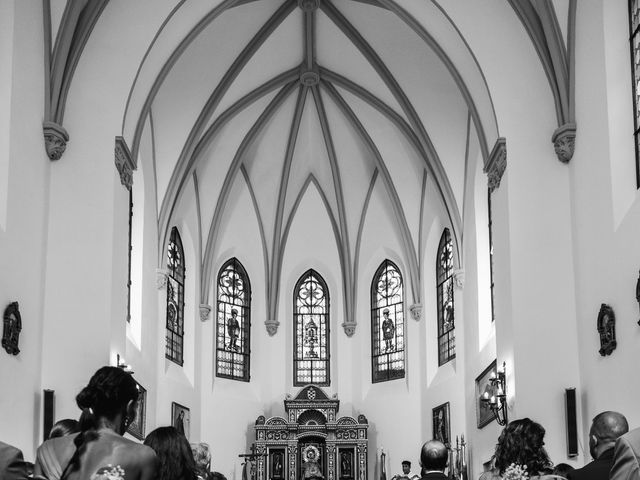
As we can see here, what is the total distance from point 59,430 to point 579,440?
31.1ft

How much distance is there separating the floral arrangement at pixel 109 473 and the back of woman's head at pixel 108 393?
349 mm

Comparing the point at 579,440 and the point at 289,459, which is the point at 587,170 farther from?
the point at 289,459

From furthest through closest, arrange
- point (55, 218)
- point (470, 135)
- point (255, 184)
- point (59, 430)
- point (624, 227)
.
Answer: point (255, 184), point (470, 135), point (55, 218), point (624, 227), point (59, 430)

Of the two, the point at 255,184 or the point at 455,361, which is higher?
the point at 255,184

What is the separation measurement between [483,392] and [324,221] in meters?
9.20

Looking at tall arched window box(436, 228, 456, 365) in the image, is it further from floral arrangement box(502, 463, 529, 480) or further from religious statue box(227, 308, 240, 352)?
floral arrangement box(502, 463, 529, 480)

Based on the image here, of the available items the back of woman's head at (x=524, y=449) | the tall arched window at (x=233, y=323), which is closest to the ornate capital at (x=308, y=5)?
the tall arched window at (x=233, y=323)

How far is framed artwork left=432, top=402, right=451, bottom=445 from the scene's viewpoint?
73.9 feet

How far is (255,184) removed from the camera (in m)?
25.8

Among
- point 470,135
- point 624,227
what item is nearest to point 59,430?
point 624,227

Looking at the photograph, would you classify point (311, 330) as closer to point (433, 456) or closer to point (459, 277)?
point (459, 277)

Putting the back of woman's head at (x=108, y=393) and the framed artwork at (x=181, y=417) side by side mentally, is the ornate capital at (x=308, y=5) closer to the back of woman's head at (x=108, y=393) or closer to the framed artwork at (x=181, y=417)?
the framed artwork at (x=181, y=417)

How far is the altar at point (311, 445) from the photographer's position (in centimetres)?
2409

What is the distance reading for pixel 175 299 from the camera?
23.8m
